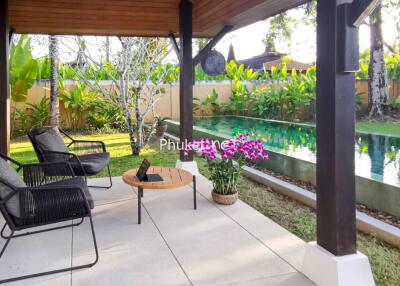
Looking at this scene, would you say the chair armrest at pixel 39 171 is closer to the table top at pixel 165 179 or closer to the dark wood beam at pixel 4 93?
the table top at pixel 165 179

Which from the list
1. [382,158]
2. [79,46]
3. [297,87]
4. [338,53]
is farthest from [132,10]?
[297,87]

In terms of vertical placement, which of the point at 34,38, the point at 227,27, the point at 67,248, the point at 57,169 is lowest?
the point at 67,248

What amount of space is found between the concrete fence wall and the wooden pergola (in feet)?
19.6

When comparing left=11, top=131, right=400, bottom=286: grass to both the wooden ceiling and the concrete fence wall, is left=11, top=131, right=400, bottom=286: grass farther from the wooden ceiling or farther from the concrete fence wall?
the concrete fence wall

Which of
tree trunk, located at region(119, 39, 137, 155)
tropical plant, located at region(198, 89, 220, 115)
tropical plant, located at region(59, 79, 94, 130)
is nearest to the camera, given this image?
tree trunk, located at region(119, 39, 137, 155)

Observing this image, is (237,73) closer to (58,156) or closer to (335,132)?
(58,156)

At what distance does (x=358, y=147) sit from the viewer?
736 cm

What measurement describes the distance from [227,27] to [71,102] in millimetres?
7170

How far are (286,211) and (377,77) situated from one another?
11.3m

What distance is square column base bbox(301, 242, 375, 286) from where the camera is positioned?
236cm

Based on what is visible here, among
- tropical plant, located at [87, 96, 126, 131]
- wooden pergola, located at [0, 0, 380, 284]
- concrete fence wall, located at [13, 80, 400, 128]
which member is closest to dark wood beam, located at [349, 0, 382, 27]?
wooden pergola, located at [0, 0, 380, 284]

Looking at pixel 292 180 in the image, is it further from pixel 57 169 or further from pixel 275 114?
pixel 275 114

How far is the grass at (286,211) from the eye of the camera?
288cm

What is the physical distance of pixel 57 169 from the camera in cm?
410
